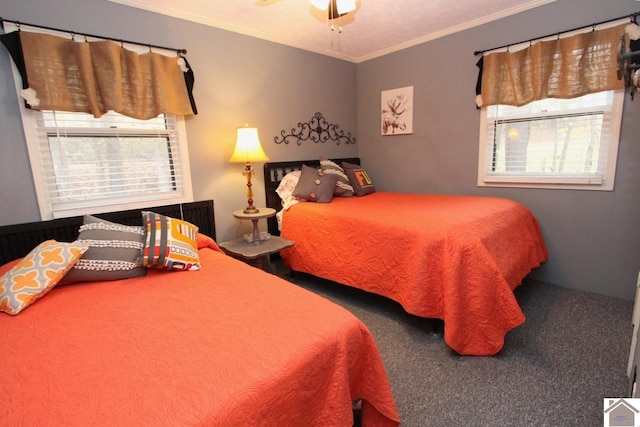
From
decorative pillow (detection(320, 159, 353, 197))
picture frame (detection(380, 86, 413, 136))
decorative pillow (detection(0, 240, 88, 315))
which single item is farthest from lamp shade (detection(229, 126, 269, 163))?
picture frame (detection(380, 86, 413, 136))

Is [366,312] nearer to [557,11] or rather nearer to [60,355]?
[60,355]

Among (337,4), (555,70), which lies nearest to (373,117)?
(555,70)

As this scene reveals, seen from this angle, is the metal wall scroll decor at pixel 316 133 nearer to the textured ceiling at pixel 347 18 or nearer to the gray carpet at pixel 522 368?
the textured ceiling at pixel 347 18

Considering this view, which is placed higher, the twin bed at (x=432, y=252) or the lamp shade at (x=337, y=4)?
the lamp shade at (x=337, y=4)

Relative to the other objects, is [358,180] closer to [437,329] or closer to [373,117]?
[373,117]

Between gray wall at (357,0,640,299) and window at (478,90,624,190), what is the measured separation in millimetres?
76

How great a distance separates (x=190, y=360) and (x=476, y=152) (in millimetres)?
3131

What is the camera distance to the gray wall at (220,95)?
6.42 feet

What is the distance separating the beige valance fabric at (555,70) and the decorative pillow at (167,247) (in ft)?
9.41

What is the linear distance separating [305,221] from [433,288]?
127 cm

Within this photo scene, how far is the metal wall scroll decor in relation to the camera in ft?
11.2

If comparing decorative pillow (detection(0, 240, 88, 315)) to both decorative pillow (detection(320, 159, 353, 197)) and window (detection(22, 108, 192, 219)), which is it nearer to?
window (detection(22, 108, 192, 219))

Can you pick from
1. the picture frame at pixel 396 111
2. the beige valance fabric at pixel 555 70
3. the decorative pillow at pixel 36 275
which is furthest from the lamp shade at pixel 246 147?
the beige valance fabric at pixel 555 70

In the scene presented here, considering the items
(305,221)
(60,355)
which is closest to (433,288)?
(305,221)
